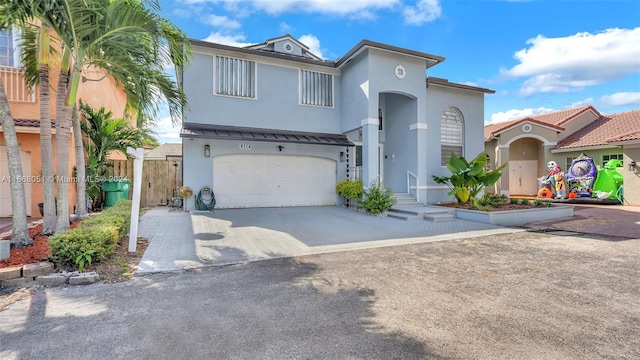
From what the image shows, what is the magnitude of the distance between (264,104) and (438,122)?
26.9 ft

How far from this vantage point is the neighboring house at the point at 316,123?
38.6 ft

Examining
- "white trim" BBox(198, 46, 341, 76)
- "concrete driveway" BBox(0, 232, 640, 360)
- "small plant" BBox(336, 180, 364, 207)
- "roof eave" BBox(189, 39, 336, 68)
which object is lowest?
"concrete driveway" BBox(0, 232, 640, 360)

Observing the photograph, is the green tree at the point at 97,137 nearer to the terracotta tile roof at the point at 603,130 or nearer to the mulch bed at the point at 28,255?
the mulch bed at the point at 28,255

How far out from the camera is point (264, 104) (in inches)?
496

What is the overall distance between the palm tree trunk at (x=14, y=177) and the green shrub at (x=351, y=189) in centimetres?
964

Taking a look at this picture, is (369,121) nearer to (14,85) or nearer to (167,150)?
(14,85)

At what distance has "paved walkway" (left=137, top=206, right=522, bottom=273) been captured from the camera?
19.1ft

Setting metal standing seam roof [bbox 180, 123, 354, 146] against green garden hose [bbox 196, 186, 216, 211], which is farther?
green garden hose [bbox 196, 186, 216, 211]

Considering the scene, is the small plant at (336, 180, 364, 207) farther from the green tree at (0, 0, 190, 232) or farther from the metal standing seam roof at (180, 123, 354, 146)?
the green tree at (0, 0, 190, 232)

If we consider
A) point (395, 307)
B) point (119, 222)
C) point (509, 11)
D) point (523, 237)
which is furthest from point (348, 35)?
point (395, 307)

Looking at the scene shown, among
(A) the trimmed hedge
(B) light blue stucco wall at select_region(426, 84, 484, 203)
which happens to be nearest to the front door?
(B) light blue stucco wall at select_region(426, 84, 484, 203)

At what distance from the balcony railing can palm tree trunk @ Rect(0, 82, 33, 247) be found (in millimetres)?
4954

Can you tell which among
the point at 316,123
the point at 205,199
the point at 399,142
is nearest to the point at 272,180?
the point at 205,199

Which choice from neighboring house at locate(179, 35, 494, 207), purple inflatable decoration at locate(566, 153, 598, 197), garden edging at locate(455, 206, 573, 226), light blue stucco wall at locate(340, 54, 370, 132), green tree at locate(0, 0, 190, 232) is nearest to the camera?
green tree at locate(0, 0, 190, 232)
